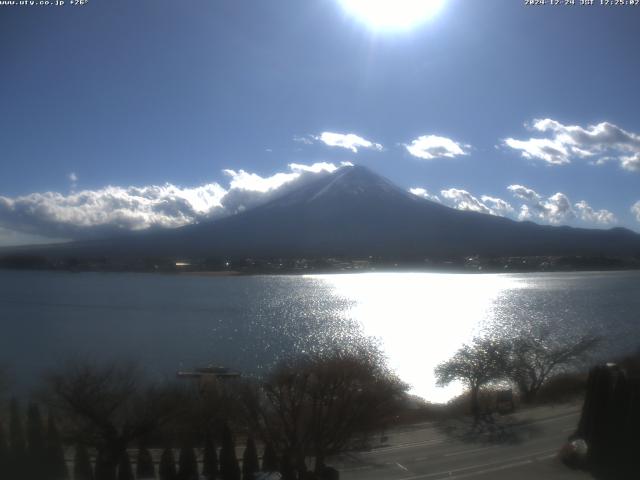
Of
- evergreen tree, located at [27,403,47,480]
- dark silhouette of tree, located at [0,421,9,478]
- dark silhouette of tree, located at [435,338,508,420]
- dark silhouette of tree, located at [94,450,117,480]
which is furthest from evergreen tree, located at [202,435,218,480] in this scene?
dark silhouette of tree, located at [435,338,508,420]

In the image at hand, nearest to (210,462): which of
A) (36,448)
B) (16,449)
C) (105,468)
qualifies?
(105,468)

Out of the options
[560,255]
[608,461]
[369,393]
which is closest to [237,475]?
[369,393]

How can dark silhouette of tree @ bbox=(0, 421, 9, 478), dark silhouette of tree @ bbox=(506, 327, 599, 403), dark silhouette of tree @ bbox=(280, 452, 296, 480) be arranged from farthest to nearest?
dark silhouette of tree @ bbox=(506, 327, 599, 403) → dark silhouette of tree @ bbox=(280, 452, 296, 480) → dark silhouette of tree @ bbox=(0, 421, 9, 478)

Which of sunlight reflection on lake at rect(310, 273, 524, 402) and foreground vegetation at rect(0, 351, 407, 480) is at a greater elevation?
foreground vegetation at rect(0, 351, 407, 480)

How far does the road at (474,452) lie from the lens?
4668mm

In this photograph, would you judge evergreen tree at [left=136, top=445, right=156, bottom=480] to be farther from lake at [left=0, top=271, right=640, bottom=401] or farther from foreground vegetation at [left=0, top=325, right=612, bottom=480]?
lake at [left=0, top=271, right=640, bottom=401]

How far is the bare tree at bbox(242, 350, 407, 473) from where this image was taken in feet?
16.4

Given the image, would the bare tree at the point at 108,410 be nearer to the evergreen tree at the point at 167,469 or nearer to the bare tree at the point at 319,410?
the evergreen tree at the point at 167,469

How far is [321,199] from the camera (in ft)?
185

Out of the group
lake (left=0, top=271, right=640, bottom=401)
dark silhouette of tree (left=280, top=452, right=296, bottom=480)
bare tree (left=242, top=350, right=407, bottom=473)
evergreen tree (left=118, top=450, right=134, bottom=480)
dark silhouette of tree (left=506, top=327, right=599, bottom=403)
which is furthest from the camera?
lake (left=0, top=271, right=640, bottom=401)

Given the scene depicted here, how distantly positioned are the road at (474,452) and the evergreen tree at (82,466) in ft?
6.05

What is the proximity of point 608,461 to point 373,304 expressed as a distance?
1818cm

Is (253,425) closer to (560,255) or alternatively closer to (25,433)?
(25,433)

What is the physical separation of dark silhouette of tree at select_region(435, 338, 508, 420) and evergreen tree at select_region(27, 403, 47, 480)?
16.5ft
